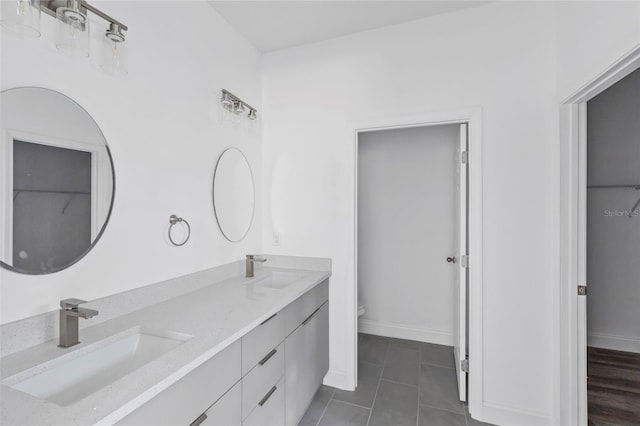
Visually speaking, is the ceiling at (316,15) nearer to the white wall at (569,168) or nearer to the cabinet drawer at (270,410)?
the white wall at (569,168)

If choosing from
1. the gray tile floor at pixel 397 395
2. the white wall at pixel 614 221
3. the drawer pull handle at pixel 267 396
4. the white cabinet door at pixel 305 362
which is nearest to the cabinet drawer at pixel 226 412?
the drawer pull handle at pixel 267 396

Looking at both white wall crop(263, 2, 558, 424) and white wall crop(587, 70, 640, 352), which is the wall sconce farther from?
white wall crop(587, 70, 640, 352)

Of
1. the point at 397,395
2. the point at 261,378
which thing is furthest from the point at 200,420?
the point at 397,395

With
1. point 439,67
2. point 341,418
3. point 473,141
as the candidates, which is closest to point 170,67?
point 439,67

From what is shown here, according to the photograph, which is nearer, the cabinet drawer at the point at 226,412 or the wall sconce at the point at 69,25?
the wall sconce at the point at 69,25

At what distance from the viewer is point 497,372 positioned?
197 cm

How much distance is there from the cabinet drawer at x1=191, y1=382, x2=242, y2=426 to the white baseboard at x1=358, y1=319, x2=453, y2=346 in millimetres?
2296

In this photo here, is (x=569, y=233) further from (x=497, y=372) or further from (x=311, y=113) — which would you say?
(x=311, y=113)

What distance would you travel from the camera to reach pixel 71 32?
1.11 m

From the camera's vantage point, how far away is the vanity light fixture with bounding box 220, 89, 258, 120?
6.84 ft

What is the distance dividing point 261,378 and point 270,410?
219mm

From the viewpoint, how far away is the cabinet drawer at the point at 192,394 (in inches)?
34.1

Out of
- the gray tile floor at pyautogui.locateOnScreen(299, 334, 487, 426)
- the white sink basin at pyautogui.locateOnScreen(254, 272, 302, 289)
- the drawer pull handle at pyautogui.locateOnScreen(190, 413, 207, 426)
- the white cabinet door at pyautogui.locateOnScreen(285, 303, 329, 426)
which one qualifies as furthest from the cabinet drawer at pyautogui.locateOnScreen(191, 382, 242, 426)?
the white sink basin at pyautogui.locateOnScreen(254, 272, 302, 289)

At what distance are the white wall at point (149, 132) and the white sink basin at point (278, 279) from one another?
0.34 metres
